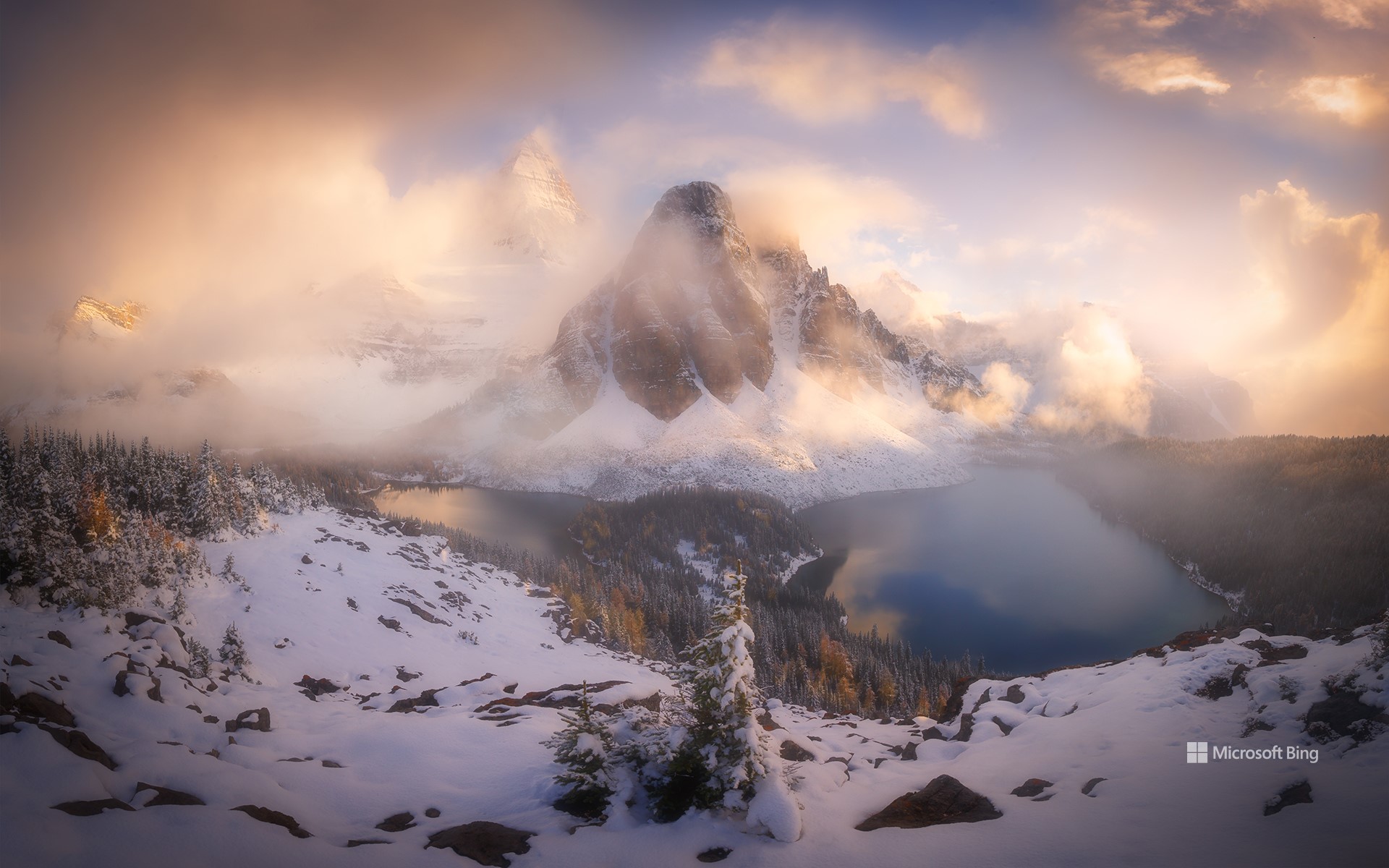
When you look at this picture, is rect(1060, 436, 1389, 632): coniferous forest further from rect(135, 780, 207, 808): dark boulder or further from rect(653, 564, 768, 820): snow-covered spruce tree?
rect(135, 780, 207, 808): dark boulder

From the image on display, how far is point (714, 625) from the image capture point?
40.7 ft

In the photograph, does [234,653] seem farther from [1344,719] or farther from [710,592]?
[710,592]

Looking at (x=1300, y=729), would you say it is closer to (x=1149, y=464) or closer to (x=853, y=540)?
(x=853, y=540)

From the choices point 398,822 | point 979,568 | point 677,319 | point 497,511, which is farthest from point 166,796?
point 677,319

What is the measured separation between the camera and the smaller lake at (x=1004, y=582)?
64000mm

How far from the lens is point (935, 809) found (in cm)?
1069

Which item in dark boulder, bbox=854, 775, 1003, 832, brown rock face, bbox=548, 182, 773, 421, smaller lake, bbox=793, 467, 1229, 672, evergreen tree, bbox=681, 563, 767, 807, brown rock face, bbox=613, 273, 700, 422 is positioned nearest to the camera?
dark boulder, bbox=854, 775, 1003, 832

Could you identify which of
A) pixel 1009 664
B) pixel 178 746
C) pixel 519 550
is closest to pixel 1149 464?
pixel 1009 664

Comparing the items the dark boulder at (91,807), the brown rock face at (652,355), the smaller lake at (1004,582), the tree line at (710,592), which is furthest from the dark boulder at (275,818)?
the brown rock face at (652,355)

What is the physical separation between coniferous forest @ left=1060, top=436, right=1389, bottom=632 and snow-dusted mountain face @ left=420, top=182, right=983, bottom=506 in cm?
5780

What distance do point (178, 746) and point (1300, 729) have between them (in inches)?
958

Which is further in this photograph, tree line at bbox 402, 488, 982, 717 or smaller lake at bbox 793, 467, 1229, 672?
smaller lake at bbox 793, 467, 1229, 672

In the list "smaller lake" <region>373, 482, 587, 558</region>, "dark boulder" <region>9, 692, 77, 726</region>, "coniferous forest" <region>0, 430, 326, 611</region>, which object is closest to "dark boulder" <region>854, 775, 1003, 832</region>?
"dark boulder" <region>9, 692, 77, 726</region>

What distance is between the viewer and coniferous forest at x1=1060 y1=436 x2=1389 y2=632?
65500 mm
